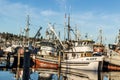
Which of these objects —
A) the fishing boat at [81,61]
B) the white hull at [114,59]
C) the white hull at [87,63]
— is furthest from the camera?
the white hull at [114,59]

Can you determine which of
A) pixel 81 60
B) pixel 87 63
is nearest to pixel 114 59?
pixel 87 63

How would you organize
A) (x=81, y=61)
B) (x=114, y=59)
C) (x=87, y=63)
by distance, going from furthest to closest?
(x=114, y=59) → (x=81, y=61) → (x=87, y=63)

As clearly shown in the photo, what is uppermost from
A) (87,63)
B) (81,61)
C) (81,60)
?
(81,60)

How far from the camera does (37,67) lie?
77062 mm

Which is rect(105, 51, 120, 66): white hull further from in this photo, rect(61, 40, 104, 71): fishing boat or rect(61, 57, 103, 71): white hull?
rect(61, 57, 103, 71): white hull

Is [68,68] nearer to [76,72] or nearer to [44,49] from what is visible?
[76,72]

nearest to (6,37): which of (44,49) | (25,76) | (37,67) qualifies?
(44,49)

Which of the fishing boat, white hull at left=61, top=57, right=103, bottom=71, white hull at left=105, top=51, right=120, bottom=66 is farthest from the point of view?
white hull at left=105, top=51, right=120, bottom=66

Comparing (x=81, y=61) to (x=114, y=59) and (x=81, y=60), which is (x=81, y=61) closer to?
(x=81, y=60)

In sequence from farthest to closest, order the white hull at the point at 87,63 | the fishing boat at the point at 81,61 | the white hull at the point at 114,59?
the white hull at the point at 114,59, the fishing boat at the point at 81,61, the white hull at the point at 87,63

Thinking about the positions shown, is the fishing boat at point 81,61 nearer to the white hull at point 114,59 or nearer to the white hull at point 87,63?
the white hull at point 87,63

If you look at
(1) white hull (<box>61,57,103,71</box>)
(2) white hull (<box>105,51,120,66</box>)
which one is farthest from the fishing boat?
(2) white hull (<box>105,51,120,66</box>)

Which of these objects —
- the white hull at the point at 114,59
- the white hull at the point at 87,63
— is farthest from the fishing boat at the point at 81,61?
the white hull at the point at 114,59

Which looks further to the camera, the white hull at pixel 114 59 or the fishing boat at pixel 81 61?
the white hull at pixel 114 59
